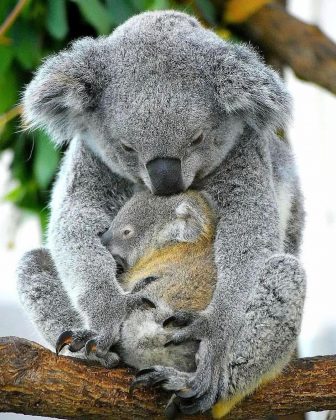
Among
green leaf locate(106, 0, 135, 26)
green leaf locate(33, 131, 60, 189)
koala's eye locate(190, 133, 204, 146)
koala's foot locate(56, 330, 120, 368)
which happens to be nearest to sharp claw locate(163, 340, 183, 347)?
koala's foot locate(56, 330, 120, 368)

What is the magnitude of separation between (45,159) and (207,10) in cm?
193

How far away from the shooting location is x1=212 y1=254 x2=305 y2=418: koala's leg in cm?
372

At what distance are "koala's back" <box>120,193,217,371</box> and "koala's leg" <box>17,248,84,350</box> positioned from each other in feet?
1.49

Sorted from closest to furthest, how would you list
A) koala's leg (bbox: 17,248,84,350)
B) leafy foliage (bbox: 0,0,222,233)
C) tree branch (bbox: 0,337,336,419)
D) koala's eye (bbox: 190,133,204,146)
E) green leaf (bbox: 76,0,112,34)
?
tree branch (bbox: 0,337,336,419), koala's eye (bbox: 190,133,204,146), koala's leg (bbox: 17,248,84,350), green leaf (bbox: 76,0,112,34), leafy foliage (bbox: 0,0,222,233)

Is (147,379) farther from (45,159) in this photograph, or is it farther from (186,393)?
(45,159)

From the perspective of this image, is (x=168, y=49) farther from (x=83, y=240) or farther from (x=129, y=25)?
(x=83, y=240)

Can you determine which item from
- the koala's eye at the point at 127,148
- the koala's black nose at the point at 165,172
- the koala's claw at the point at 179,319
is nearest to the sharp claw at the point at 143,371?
the koala's claw at the point at 179,319

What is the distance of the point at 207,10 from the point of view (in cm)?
695

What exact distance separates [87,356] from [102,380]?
0.17 meters

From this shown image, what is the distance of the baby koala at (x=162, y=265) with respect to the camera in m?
3.75

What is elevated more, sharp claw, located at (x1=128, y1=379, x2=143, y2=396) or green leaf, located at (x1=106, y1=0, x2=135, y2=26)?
A: sharp claw, located at (x1=128, y1=379, x2=143, y2=396)

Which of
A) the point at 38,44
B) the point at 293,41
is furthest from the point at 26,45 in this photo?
the point at 293,41

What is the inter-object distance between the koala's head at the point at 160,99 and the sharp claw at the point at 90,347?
0.84 m

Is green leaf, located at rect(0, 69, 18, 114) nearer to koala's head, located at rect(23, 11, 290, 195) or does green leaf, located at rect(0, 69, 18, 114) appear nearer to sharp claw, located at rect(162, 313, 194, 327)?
koala's head, located at rect(23, 11, 290, 195)
